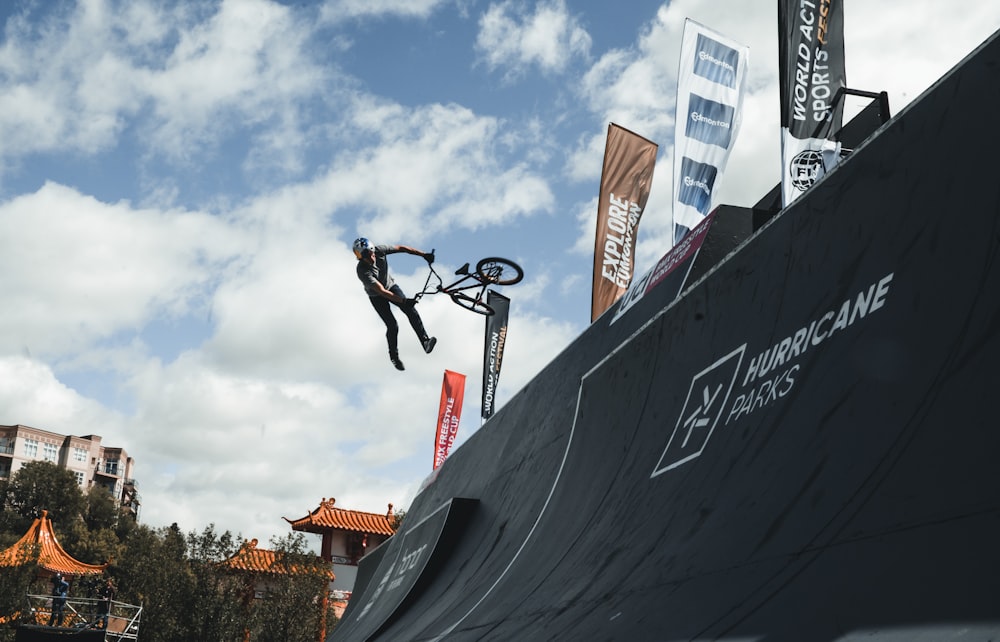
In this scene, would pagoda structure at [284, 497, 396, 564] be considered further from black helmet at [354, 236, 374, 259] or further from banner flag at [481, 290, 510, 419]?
black helmet at [354, 236, 374, 259]

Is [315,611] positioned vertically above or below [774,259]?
below

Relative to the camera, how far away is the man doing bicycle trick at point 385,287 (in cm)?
1065

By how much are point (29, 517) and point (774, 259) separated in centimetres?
7692

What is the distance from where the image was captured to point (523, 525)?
7020 millimetres

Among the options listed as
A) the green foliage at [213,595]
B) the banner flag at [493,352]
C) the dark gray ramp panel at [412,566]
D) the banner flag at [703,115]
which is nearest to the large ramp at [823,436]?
the dark gray ramp panel at [412,566]

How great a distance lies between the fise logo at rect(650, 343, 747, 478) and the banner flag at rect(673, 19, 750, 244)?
784 cm

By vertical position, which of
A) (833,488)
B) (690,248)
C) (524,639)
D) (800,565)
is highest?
(690,248)

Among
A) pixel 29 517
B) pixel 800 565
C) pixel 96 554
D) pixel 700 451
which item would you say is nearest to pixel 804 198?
pixel 700 451

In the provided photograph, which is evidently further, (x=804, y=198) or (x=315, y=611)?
(x=315, y=611)

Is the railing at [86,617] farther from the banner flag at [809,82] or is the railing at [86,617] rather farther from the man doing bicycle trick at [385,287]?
the banner flag at [809,82]

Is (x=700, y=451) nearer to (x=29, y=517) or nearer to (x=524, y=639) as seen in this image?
(x=524, y=639)

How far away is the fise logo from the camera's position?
4.29 metres

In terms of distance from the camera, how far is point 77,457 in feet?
341

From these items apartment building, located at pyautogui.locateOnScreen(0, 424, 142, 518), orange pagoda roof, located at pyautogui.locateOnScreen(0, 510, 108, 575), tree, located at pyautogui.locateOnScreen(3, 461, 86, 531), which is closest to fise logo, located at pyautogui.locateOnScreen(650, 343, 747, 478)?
orange pagoda roof, located at pyautogui.locateOnScreen(0, 510, 108, 575)
